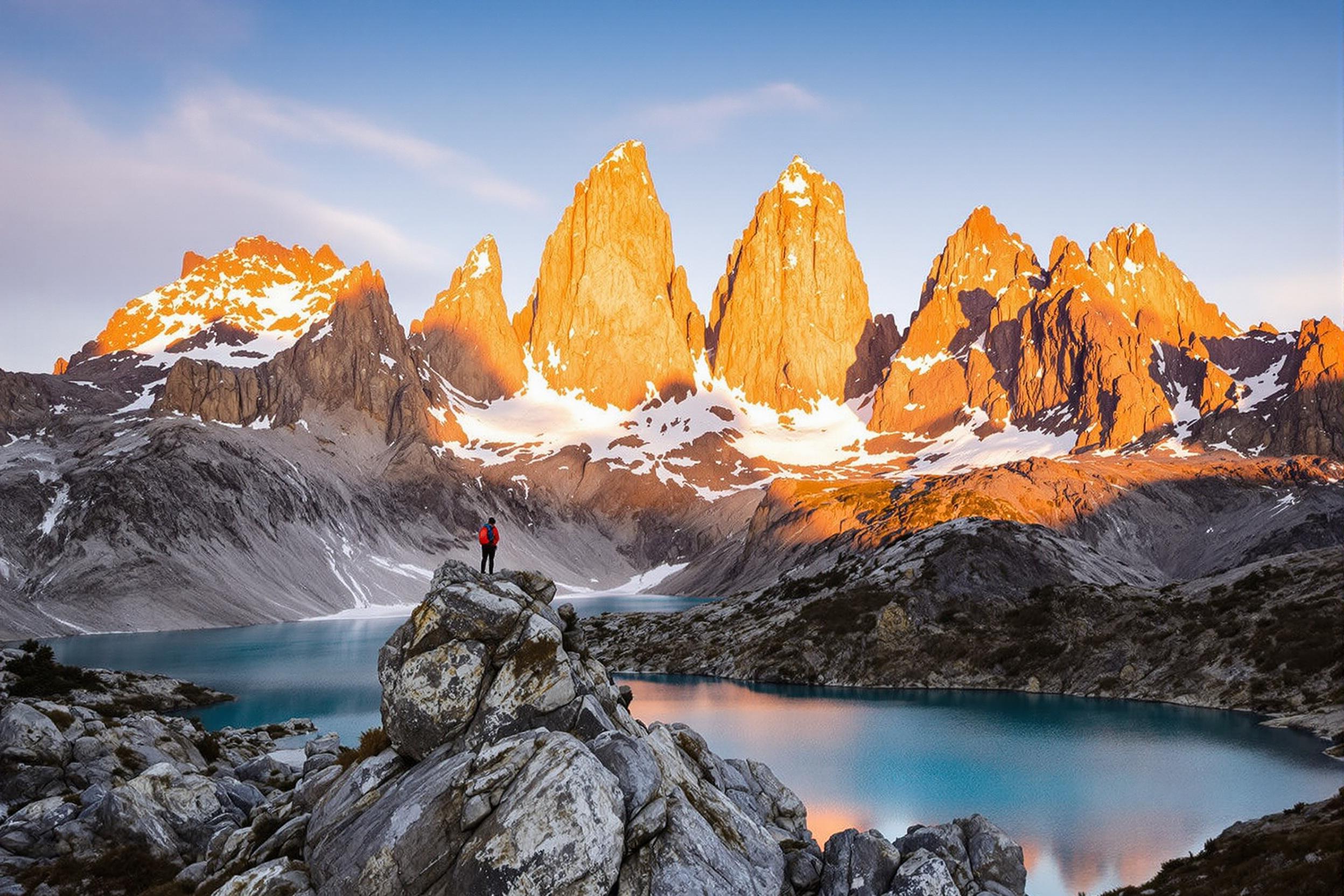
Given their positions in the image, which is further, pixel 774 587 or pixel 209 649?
pixel 209 649

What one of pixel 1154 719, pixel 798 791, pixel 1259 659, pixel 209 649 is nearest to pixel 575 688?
pixel 798 791

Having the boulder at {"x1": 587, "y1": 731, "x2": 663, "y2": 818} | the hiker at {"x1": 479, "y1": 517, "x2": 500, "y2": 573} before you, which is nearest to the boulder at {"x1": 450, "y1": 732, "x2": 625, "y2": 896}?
the boulder at {"x1": 587, "y1": 731, "x2": 663, "y2": 818}

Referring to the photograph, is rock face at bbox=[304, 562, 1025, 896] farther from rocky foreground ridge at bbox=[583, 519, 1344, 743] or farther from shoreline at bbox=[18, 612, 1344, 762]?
rocky foreground ridge at bbox=[583, 519, 1344, 743]

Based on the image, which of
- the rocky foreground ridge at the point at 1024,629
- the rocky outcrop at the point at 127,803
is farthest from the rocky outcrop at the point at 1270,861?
the rocky foreground ridge at the point at 1024,629

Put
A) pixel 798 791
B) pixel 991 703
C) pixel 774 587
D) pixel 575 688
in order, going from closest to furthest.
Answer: pixel 575 688
pixel 798 791
pixel 991 703
pixel 774 587

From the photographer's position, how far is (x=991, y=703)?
97.3 m

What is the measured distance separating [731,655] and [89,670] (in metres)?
72.2

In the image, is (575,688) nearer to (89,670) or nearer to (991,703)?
(991,703)

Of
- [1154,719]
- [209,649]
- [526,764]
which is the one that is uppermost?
[526,764]

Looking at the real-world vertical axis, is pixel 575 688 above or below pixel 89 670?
above

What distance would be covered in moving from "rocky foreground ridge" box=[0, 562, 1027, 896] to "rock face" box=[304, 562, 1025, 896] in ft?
0.17

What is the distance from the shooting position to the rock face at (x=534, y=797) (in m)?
25.0

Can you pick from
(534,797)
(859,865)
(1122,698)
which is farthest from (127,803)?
(1122,698)

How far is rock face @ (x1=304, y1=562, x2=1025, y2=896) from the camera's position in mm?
25031
